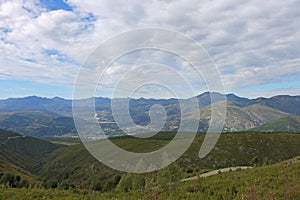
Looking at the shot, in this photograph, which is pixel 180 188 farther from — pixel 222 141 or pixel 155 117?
pixel 222 141

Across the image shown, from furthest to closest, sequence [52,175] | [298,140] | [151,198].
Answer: [52,175], [298,140], [151,198]

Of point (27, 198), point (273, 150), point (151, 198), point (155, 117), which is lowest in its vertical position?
point (273, 150)

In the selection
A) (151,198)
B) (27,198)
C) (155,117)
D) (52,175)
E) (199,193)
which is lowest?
(52,175)

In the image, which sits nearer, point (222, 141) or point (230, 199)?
point (230, 199)

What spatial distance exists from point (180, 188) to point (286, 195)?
6.98m

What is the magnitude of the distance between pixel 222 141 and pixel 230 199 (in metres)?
117

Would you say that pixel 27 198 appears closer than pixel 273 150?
Yes

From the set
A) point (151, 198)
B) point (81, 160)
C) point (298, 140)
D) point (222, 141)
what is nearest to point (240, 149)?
point (222, 141)

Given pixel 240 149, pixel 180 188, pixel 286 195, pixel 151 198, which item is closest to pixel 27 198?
pixel 180 188

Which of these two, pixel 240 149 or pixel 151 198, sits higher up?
pixel 151 198

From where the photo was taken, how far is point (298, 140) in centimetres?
12519

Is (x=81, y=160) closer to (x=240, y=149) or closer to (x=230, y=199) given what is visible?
(x=240, y=149)

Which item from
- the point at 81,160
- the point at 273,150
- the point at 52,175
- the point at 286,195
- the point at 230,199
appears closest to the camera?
the point at 286,195

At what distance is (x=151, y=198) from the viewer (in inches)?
412
